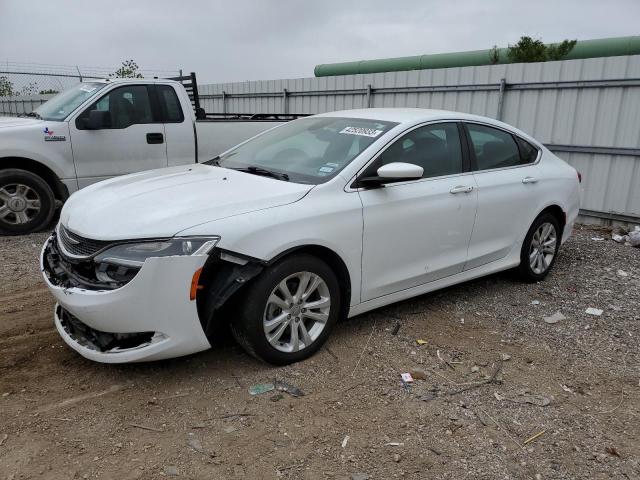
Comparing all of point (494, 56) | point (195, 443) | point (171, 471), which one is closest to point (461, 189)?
point (195, 443)

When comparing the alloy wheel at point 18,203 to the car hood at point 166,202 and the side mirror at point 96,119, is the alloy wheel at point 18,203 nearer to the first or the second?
the side mirror at point 96,119

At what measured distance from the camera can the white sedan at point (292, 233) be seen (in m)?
3.03

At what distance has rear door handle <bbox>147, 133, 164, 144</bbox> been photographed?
7.12m

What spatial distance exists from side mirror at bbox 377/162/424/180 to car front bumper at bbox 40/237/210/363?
4.56ft

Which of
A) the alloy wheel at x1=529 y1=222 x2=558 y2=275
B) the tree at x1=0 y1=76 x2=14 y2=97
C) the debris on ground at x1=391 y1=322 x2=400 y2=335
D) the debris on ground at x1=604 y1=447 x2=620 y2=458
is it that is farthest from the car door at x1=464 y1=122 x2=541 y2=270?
the tree at x1=0 y1=76 x2=14 y2=97

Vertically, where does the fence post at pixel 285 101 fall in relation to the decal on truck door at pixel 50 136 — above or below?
above

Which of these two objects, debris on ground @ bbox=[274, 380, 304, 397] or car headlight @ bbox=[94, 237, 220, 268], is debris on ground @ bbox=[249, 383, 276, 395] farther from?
car headlight @ bbox=[94, 237, 220, 268]

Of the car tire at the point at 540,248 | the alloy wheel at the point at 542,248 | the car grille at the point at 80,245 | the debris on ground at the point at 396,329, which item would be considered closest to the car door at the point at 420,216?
the debris on ground at the point at 396,329

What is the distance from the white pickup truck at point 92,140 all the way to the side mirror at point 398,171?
440 centimetres

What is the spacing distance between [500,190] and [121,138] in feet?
15.6

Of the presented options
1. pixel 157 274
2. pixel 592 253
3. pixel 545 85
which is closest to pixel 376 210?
pixel 157 274

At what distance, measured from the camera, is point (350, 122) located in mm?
4387

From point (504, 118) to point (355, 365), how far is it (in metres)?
6.38

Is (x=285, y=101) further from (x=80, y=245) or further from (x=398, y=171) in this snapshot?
(x=80, y=245)
